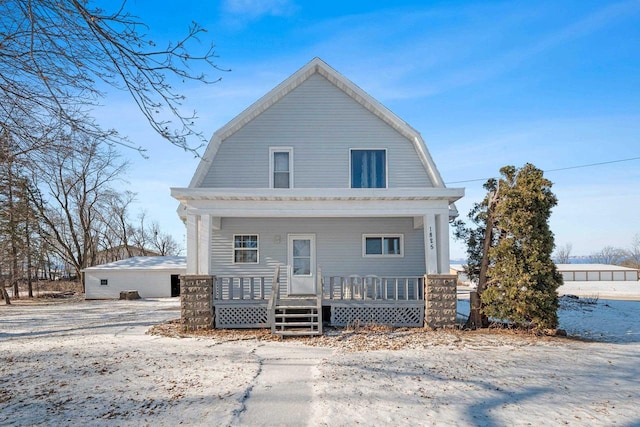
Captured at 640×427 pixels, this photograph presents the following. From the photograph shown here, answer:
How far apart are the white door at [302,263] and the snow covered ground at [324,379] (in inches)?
120

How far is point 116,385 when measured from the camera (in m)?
6.11

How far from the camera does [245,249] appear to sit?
44.3 ft

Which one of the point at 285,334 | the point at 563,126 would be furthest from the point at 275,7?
the point at 563,126

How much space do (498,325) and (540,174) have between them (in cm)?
404

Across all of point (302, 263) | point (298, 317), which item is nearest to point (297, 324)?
point (298, 317)

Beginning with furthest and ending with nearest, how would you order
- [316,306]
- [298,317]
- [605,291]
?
[605,291]
[298,317]
[316,306]

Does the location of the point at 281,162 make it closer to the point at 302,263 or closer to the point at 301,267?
the point at 302,263

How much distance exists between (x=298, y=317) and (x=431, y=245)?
13.2 ft

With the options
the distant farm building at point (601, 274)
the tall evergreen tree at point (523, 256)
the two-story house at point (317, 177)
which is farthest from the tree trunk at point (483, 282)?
the distant farm building at point (601, 274)

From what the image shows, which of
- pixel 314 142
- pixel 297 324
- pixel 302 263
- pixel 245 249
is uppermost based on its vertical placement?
pixel 314 142

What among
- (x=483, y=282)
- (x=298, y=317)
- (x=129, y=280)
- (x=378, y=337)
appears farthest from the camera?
(x=129, y=280)

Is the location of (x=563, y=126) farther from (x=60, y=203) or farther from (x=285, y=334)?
(x=60, y=203)

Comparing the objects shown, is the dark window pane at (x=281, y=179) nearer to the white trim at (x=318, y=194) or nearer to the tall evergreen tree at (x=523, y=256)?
the white trim at (x=318, y=194)

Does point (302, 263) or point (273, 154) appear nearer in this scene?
point (273, 154)
